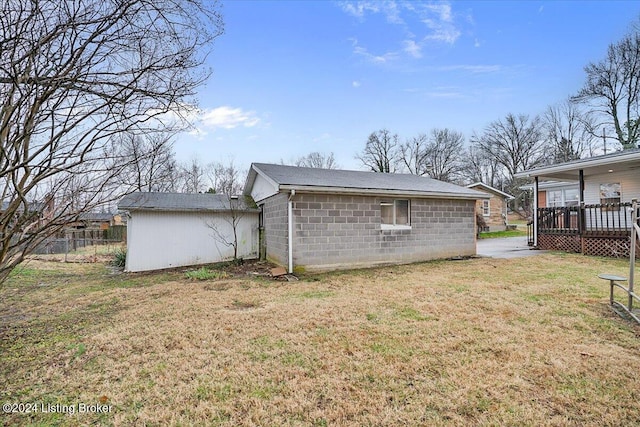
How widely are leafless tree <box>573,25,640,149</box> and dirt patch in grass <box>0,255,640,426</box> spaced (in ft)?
85.3

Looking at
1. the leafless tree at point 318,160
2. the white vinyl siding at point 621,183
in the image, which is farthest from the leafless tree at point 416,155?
the white vinyl siding at point 621,183

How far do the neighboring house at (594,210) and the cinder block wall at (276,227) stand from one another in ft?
34.5

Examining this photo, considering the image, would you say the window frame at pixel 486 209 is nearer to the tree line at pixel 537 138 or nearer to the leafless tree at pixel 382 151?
the tree line at pixel 537 138

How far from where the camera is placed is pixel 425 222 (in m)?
10.6

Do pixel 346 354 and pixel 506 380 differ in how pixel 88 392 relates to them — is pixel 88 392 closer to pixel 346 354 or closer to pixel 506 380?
pixel 346 354

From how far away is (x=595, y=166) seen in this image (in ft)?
37.7

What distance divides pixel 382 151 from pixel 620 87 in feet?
68.5

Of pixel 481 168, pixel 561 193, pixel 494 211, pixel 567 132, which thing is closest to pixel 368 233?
pixel 561 193

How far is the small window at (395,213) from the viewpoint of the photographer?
397 inches

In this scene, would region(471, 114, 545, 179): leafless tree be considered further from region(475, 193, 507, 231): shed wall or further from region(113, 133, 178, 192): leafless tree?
region(113, 133, 178, 192): leafless tree

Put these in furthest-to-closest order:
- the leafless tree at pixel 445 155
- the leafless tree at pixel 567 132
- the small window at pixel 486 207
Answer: the leafless tree at pixel 445 155, the leafless tree at pixel 567 132, the small window at pixel 486 207

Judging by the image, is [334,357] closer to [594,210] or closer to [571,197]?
[594,210]

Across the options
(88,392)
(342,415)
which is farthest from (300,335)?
(88,392)

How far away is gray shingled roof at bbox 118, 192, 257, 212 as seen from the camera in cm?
1038
